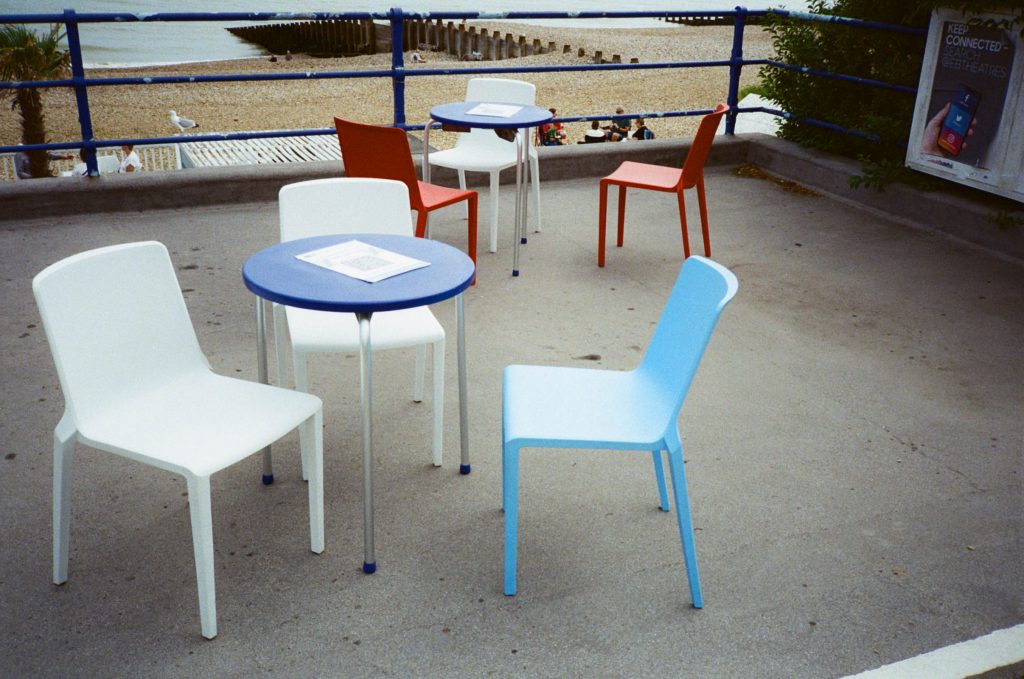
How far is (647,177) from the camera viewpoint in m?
5.08

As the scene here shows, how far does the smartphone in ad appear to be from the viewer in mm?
5422

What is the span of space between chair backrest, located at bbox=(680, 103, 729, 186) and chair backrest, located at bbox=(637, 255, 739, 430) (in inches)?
91.0

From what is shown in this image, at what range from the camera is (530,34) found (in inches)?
1676

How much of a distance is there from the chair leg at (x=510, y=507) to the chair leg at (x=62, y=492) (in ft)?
3.49

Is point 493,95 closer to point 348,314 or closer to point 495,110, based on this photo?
point 495,110

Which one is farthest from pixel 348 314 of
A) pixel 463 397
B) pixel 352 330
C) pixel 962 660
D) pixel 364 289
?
pixel 962 660

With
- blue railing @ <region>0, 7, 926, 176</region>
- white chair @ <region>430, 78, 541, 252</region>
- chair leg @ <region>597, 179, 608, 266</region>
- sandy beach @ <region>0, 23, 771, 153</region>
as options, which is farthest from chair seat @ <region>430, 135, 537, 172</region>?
sandy beach @ <region>0, 23, 771, 153</region>

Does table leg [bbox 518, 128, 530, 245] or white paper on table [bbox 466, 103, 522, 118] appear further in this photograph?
table leg [bbox 518, 128, 530, 245]

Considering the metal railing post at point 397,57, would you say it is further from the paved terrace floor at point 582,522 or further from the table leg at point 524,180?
the paved terrace floor at point 582,522

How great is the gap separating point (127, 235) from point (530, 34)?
3956 centimetres

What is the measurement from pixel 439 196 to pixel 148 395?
90.3 inches

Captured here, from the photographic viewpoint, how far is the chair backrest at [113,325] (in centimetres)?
224

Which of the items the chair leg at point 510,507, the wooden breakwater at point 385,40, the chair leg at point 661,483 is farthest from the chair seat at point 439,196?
the wooden breakwater at point 385,40

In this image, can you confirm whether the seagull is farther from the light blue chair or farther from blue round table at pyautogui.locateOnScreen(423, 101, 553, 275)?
the light blue chair
